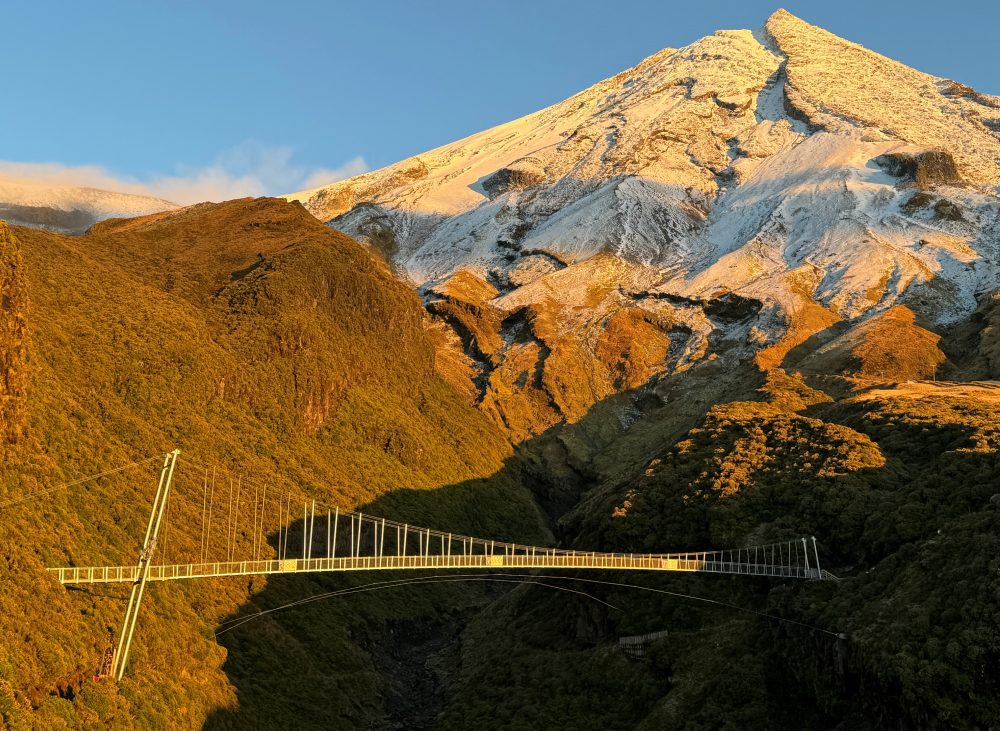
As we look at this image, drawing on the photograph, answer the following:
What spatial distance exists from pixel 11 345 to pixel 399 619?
33.0 m

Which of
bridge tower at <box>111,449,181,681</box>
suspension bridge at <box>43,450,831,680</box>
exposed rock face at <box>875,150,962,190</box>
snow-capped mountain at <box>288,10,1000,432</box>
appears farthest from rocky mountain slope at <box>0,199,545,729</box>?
exposed rock face at <box>875,150,962,190</box>

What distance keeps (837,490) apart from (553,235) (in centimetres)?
12321

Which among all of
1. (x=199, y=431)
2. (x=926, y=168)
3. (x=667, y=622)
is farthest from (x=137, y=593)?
(x=926, y=168)

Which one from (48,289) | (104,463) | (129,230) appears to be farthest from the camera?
(129,230)

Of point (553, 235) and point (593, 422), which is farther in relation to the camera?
point (553, 235)

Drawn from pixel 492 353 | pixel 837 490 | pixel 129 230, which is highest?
pixel 129 230

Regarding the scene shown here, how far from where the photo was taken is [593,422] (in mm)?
128000

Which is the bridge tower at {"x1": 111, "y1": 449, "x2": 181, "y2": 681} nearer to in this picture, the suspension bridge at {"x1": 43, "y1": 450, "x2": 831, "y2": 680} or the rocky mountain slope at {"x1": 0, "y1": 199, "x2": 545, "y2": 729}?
the suspension bridge at {"x1": 43, "y1": 450, "x2": 831, "y2": 680}

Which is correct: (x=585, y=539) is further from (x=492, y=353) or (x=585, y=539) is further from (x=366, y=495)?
(x=492, y=353)

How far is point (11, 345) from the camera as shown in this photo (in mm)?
57219

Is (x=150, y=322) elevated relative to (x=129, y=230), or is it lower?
lower

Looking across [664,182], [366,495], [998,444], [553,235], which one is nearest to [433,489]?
[366,495]

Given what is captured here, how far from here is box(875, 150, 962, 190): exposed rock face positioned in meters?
171

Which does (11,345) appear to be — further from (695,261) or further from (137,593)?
(695,261)
